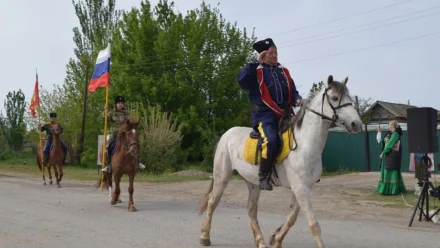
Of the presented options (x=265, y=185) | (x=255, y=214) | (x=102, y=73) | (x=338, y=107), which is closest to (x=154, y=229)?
(x=255, y=214)

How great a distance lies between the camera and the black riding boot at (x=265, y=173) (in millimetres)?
6418

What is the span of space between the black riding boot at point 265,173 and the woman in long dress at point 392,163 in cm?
812

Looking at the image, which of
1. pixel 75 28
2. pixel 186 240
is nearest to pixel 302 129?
pixel 186 240

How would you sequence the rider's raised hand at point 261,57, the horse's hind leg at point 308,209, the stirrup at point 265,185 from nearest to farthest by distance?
the horse's hind leg at point 308,209 → the stirrup at point 265,185 → the rider's raised hand at point 261,57

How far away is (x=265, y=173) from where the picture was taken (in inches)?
254

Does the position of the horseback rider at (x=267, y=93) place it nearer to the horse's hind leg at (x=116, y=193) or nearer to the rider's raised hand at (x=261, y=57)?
the rider's raised hand at (x=261, y=57)

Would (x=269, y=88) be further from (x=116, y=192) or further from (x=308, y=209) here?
(x=116, y=192)

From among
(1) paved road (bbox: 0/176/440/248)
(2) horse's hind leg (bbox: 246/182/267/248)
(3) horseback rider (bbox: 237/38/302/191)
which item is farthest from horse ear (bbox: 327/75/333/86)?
(1) paved road (bbox: 0/176/440/248)

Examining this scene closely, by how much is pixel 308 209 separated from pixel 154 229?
371 cm

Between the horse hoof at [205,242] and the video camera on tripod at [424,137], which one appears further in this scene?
the video camera on tripod at [424,137]

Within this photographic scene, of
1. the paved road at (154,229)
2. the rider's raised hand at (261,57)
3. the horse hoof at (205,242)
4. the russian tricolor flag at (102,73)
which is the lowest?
the paved road at (154,229)

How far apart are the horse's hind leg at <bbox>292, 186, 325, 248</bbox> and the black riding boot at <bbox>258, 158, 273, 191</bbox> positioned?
540 mm

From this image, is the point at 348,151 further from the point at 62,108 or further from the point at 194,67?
the point at 62,108

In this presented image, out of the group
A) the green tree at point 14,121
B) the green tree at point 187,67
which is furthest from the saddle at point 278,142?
the green tree at point 14,121
